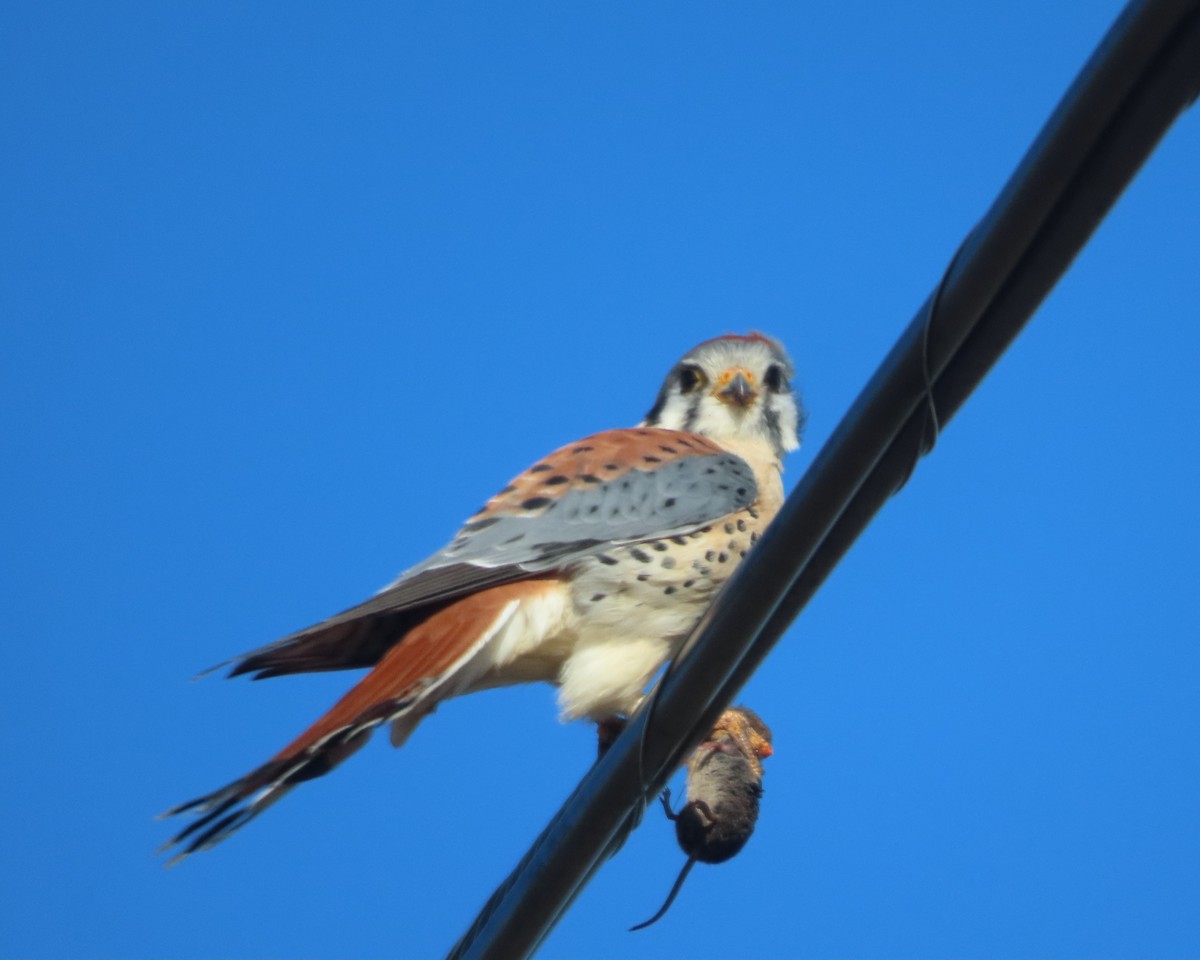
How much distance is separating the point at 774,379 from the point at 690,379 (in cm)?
25

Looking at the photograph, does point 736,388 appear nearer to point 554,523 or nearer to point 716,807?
point 554,523

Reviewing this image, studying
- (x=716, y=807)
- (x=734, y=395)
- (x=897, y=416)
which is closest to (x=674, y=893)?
(x=716, y=807)

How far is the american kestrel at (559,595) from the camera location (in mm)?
3113

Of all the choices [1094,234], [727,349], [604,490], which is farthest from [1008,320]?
[727,349]

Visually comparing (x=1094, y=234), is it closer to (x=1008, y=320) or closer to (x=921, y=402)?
(x=1008, y=320)

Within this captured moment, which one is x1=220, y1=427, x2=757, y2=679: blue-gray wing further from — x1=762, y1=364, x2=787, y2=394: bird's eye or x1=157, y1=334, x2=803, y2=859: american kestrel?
x1=762, y1=364, x2=787, y2=394: bird's eye

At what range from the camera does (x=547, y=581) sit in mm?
3516

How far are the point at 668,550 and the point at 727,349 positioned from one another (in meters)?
1.26

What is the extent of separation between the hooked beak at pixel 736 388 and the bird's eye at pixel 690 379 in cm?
8

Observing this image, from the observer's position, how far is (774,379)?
15.3ft

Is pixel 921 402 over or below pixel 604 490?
below

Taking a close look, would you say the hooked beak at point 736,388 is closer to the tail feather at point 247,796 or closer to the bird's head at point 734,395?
the bird's head at point 734,395

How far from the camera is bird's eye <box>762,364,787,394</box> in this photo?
15.2 feet

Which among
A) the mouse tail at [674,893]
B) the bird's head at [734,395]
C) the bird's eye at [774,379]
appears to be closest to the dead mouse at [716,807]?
the mouse tail at [674,893]
